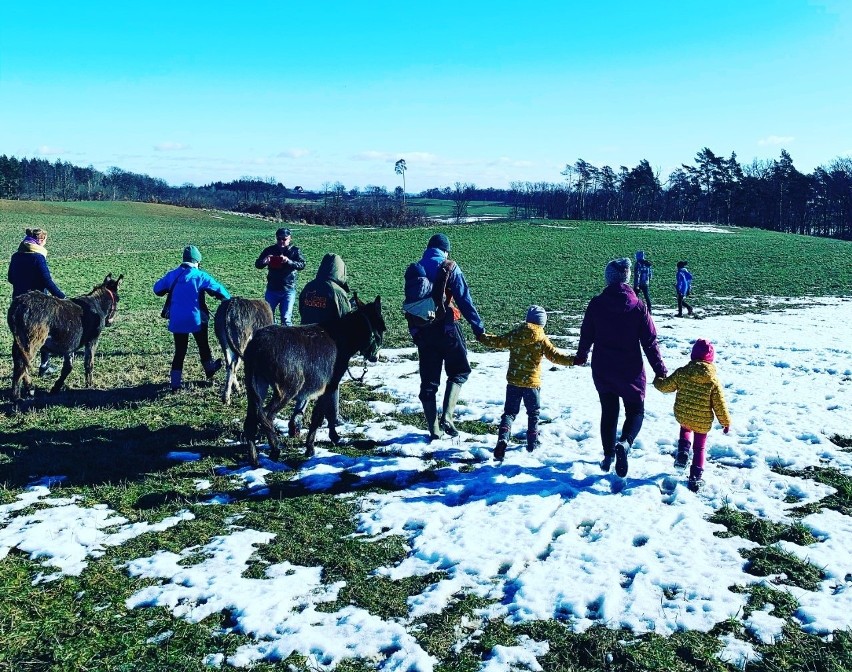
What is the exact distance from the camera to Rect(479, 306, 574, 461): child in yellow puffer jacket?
6.17m

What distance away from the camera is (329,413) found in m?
6.73

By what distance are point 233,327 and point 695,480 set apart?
6.08 m

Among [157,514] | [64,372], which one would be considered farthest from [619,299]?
[64,372]

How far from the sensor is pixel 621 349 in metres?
5.43

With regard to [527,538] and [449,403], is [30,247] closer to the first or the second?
[449,403]

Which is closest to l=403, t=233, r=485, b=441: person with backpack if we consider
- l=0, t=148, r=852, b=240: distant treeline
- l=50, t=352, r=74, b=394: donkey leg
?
l=50, t=352, r=74, b=394: donkey leg

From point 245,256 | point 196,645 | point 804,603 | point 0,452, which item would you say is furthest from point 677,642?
point 245,256

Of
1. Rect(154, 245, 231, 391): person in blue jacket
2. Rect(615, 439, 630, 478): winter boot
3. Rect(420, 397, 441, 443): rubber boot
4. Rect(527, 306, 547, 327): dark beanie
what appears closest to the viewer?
Rect(615, 439, 630, 478): winter boot

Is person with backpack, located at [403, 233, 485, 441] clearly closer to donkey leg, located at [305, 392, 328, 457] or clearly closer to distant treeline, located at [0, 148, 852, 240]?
donkey leg, located at [305, 392, 328, 457]

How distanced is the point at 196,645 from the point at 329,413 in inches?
137

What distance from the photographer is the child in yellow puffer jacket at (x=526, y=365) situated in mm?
6175

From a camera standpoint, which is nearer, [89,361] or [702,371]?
[702,371]

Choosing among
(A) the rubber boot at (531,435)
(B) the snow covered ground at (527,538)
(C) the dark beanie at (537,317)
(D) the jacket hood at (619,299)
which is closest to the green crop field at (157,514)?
(B) the snow covered ground at (527,538)

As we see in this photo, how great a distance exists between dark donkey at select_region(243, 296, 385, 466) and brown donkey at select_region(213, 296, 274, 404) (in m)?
1.86
